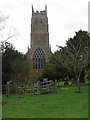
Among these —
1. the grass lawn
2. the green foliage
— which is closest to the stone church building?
the green foliage

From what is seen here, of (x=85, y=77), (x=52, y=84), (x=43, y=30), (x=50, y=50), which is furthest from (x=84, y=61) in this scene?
(x=43, y=30)

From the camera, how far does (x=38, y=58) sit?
311 feet

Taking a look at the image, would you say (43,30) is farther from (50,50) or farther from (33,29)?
(50,50)

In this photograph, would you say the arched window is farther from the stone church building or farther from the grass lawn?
the grass lawn

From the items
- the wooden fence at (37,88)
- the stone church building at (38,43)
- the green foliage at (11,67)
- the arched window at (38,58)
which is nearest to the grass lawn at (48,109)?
the wooden fence at (37,88)

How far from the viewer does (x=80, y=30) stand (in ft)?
209

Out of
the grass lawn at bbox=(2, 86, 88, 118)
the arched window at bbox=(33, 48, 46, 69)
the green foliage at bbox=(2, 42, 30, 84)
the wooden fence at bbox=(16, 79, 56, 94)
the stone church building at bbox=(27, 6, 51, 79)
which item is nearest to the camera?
the grass lawn at bbox=(2, 86, 88, 118)

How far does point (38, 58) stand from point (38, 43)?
4.46 meters

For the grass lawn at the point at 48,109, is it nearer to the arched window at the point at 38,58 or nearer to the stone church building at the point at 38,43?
the stone church building at the point at 38,43

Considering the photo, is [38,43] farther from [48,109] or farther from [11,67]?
[48,109]

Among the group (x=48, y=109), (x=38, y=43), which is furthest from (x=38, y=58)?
(x=48, y=109)

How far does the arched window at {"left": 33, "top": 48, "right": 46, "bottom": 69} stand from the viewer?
93988 mm

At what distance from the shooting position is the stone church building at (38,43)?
3671 inches

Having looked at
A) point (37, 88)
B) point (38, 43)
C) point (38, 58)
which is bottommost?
point (37, 88)
